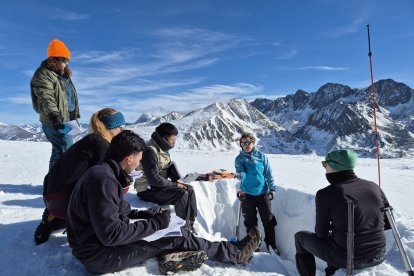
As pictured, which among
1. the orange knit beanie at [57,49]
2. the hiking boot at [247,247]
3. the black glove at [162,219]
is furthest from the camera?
the orange knit beanie at [57,49]

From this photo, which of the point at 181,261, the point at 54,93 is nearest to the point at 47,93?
the point at 54,93

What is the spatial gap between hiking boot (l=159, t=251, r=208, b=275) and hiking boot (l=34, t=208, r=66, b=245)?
1.72 meters

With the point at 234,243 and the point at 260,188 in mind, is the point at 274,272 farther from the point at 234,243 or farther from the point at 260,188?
the point at 260,188

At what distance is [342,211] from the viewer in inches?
153

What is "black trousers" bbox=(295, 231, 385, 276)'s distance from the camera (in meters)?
4.05

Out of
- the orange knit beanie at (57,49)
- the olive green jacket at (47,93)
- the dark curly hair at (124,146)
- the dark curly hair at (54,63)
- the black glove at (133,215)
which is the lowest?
the black glove at (133,215)

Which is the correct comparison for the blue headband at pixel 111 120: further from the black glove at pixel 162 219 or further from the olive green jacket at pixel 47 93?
the olive green jacket at pixel 47 93

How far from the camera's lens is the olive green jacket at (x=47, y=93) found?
5.87 m

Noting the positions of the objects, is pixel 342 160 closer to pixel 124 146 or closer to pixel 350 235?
pixel 350 235

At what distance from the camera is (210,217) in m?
8.38

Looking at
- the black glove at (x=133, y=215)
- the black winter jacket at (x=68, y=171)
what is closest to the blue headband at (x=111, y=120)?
the black winter jacket at (x=68, y=171)

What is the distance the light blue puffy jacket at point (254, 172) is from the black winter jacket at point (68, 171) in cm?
371

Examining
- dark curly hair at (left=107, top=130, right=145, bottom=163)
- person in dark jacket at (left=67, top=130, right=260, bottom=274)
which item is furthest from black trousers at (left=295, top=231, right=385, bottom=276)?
dark curly hair at (left=107, top=130, right=145, bottom=163)

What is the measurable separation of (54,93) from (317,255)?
5.16 metres
